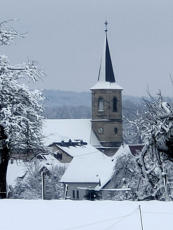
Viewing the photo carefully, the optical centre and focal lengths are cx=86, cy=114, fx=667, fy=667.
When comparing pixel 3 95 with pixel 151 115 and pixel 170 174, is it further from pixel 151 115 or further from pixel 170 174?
pixel 170 174

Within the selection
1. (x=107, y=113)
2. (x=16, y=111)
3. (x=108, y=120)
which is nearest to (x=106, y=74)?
(x=107, y=113)

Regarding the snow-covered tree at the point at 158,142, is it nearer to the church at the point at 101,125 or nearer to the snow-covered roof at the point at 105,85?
the church at the point at 101,125

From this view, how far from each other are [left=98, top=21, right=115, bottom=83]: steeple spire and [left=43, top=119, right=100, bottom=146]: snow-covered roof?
959cm

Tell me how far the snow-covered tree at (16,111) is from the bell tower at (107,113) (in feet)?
289

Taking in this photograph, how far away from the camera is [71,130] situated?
370 feet

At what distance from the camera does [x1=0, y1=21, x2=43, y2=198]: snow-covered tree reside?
18.7 m

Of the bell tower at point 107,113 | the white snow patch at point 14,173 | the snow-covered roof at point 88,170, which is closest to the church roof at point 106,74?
the bell tower at point 107,113
